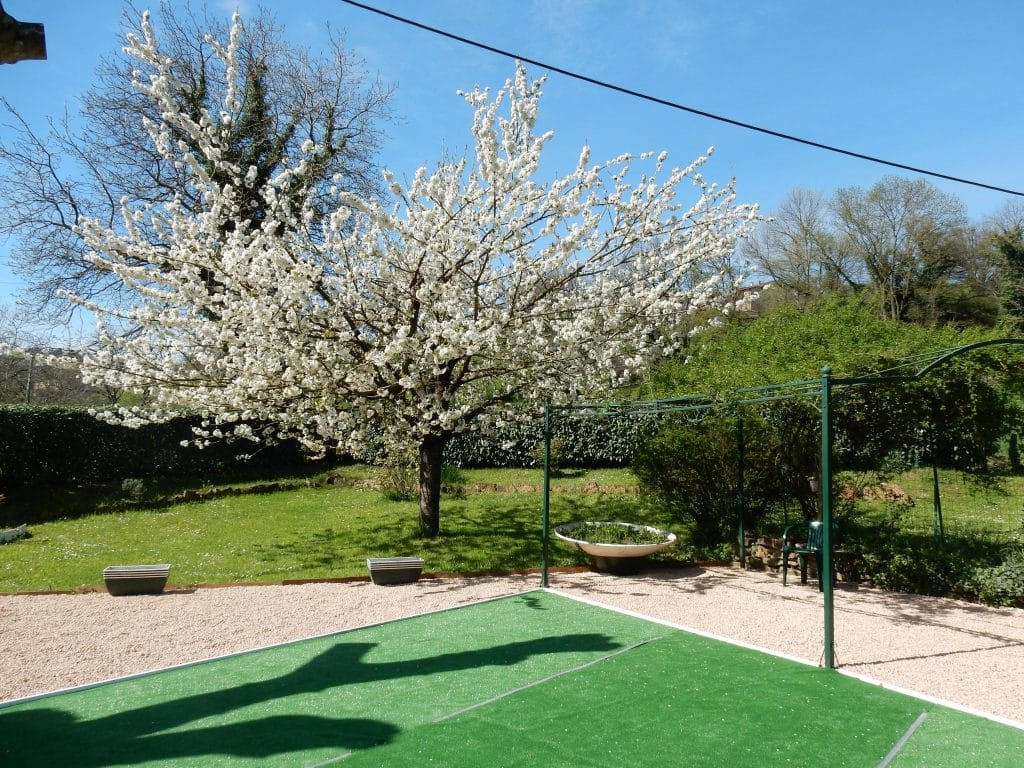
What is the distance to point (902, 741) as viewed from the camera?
3781mm

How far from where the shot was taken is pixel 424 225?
7.75m

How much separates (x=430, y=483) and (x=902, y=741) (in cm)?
709

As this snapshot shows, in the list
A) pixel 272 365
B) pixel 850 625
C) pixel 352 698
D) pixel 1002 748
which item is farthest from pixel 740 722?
pixel 272 365

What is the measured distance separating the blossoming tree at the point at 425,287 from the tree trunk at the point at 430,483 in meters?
0.04

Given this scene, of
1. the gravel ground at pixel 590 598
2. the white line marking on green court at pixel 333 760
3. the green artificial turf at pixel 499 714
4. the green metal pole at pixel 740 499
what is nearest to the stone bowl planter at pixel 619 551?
the gravel ground at pixel 590 598

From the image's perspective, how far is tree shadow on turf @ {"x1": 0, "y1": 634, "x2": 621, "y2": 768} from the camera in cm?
362

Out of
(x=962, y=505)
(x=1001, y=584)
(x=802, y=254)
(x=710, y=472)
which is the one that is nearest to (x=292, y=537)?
(x=710, y=472)

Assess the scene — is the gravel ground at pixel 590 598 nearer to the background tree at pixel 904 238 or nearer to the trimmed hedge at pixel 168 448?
the trimmed hedge at pixel 168 448

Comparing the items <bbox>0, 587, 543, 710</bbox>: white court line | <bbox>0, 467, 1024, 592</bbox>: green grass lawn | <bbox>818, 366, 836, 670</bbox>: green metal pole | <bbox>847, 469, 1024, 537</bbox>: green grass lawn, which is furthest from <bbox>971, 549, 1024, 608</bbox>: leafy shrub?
<bbox>0, 587, 543, 710</bbox>: white court line

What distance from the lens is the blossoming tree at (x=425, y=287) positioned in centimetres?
775

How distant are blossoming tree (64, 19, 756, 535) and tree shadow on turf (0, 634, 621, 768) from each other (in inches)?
149

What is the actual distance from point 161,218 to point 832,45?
825cm

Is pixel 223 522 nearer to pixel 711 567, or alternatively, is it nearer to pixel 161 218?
pixel 161 218

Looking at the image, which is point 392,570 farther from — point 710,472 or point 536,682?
point 710,472
